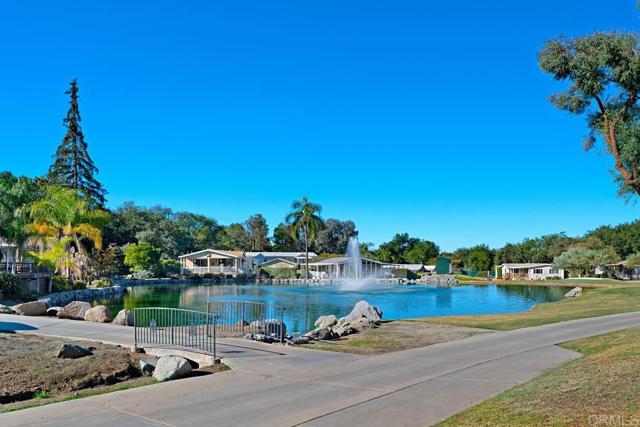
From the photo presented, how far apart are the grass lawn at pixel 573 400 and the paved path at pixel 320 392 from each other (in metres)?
0.61

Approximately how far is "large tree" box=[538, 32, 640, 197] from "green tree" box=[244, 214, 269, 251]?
122423 millimetres

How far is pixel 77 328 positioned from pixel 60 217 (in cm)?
3528

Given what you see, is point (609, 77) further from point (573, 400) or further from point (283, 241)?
point (283, 241)

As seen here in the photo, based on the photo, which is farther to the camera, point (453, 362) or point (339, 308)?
point (339, 308)

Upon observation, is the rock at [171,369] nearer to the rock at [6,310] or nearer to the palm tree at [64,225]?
the rock at [6,310]

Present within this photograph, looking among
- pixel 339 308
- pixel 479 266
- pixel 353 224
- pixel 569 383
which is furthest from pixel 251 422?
pixel 353 224

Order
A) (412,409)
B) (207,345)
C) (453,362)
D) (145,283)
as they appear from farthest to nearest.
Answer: (145,283), (207,345), (453,362), (412,409)

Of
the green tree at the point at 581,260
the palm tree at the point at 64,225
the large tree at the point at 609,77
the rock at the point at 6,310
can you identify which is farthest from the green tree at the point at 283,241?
the large tree at the point at 609,77

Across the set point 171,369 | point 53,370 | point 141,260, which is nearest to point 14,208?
point 53,370

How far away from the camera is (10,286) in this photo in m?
31.5

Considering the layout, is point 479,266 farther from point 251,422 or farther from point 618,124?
point 251,422

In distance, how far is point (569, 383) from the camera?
26.7 ft

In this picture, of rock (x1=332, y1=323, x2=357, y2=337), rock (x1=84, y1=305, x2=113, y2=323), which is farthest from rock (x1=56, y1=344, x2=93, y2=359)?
rock (x1=84, y1=305, x2=113, y2=323)

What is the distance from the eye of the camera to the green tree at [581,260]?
7875cm
